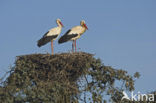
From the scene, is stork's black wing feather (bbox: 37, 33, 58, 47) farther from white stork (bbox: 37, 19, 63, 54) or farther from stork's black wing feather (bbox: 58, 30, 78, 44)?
stork's black wing feather (bbox: 58, 30, 78, 44)

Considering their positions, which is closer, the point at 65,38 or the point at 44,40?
the point at 44,40

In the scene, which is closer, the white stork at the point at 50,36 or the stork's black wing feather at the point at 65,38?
the white stork at the point at 50,36

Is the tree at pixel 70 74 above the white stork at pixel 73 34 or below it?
below

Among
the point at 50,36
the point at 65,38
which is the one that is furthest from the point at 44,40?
the point at 65,38

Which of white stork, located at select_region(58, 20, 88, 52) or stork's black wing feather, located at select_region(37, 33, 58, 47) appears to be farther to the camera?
white stork, located at select_region(58, 20, 88, 52)

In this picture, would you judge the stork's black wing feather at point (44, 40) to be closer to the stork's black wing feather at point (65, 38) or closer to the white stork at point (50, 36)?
the white stork at point (50, 36)

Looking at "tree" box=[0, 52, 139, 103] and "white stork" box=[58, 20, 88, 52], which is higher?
"white stork" box=[58, 20, 88, 52]

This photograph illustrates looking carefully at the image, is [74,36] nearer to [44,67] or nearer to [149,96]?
[44,67]

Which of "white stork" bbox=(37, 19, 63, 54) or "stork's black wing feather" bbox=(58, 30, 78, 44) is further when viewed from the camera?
"stork's black wing feather" bbox=(58, 30, 78, 44)

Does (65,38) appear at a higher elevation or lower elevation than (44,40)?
higher

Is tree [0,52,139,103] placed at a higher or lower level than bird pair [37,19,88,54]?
lower

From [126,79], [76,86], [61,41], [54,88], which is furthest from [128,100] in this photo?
[61,41]

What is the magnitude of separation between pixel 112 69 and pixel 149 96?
159cm

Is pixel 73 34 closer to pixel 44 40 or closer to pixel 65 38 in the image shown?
pixel 65 38
